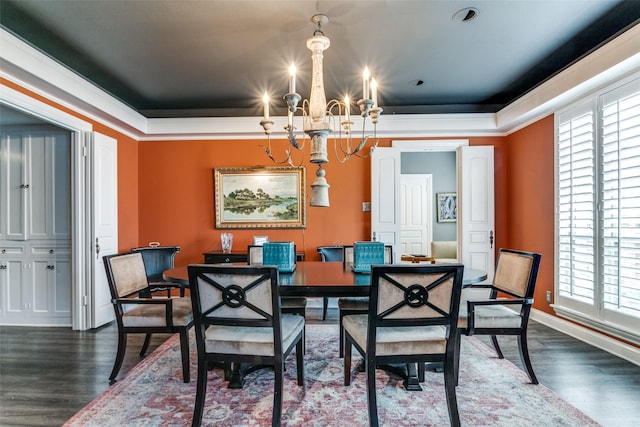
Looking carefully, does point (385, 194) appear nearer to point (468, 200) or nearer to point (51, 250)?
point (468, 200)

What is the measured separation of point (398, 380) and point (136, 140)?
14.1 feet

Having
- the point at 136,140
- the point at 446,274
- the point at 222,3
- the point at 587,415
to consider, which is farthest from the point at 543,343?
the point at 136,140

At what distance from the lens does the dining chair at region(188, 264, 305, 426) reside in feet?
5.46

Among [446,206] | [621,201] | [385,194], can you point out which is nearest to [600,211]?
[621,201]

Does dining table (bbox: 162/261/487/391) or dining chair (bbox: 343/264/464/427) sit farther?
dining table (bbox: 162/261/487/391)

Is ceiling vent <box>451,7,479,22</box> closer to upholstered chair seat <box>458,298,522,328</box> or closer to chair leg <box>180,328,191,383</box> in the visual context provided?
upholstered chair seat <box>458,298,522,328</box>

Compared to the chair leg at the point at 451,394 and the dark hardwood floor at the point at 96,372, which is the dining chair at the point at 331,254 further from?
the chair leg at the point at 451,394

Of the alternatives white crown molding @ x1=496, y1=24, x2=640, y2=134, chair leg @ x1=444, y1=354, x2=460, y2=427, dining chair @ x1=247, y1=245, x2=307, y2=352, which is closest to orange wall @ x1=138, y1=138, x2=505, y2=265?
white crown molding @ x1=496, y1=24, x2=640, y2=134

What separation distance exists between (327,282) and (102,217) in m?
2.95

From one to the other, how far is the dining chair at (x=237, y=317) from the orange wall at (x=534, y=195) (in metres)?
3.28

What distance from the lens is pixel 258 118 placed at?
4.25 metres

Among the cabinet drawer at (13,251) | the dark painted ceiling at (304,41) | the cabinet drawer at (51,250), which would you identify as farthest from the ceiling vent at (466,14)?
the cabinet drawer at (13,251)

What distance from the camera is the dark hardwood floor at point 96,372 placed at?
1967 mm

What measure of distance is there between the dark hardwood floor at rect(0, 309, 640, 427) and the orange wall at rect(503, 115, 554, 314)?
0.83m
